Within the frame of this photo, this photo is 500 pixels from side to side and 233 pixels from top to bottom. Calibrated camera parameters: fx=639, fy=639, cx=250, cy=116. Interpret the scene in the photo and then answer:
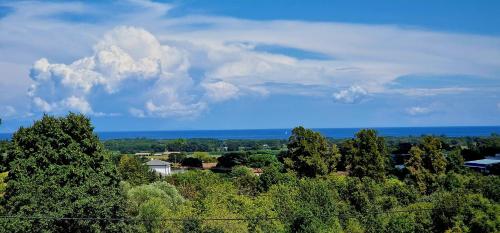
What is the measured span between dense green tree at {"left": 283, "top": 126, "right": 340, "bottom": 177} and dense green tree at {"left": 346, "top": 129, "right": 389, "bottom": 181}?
167 centimetres

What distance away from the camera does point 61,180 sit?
21922 mm

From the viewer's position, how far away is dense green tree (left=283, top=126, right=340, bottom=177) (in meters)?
39.1

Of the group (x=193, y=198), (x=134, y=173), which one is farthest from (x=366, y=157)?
(x=134, y=173)

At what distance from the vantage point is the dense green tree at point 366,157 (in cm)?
3791

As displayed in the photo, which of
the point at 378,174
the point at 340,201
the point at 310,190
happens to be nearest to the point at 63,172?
the point at 310,190

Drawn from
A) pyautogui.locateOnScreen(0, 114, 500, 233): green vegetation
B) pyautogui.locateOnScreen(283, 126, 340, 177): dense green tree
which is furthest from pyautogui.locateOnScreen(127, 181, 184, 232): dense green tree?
pyautogui.locateOnScreen(283, 126, 340, 177): dense green tree

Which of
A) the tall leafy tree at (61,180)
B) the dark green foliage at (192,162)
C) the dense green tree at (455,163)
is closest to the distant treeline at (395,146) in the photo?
the dark green foliage at (192,162)

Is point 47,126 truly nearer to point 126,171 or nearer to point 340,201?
point 340,201

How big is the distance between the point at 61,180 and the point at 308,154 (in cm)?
2035

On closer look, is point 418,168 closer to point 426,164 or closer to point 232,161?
point 426,164

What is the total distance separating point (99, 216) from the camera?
21.8m

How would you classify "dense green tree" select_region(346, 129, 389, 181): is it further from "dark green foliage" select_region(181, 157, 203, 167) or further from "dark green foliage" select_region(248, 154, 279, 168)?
"dark green foliage" select_region(181, 157, 203, 167)

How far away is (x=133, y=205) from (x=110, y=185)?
5463 millimetres

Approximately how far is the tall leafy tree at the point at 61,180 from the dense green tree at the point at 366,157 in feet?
61.6
